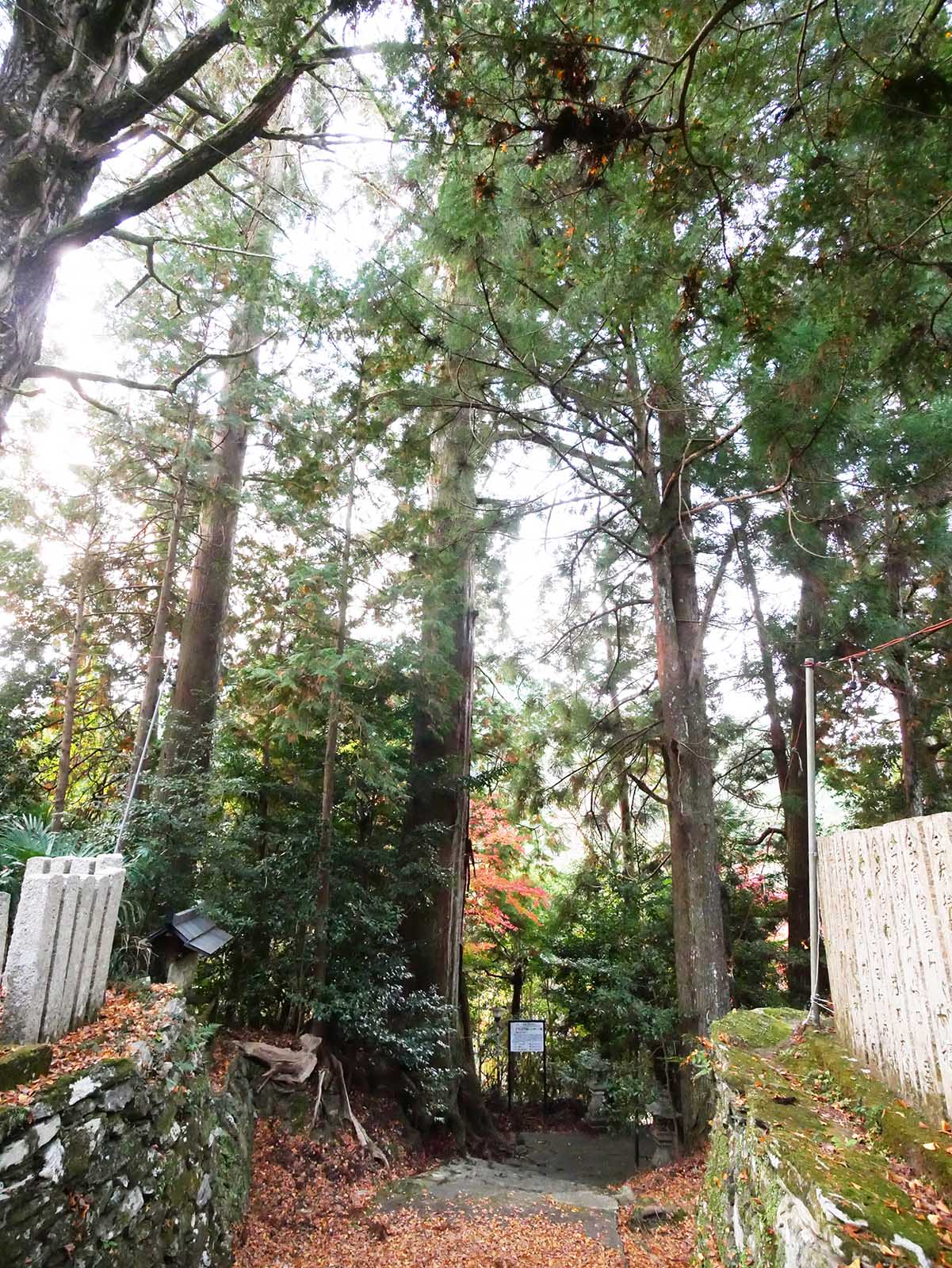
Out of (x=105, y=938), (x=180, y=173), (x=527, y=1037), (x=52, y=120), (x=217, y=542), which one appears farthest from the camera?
(x=527, y=1037)

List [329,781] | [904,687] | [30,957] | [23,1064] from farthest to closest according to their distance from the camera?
[904,687] < [329,781] < [30,957] < [23,1064]

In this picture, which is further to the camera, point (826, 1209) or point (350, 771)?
point (350, 771)

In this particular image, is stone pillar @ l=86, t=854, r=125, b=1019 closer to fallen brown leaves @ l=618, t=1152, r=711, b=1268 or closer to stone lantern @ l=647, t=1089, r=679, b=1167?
fallen brown leaves @ l=618, t=1152, r=711, b=1268

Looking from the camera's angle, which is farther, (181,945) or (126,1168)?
(181,945)

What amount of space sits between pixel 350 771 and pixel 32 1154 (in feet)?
15.1

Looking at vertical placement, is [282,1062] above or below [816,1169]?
below

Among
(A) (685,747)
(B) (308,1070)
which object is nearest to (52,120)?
(A) (685,747)

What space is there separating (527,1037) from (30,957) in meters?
7.74

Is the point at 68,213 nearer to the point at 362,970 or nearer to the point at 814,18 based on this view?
the point at 814,18

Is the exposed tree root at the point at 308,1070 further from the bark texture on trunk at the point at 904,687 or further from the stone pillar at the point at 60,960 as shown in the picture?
the bark texture on trunk at the point at 904,687

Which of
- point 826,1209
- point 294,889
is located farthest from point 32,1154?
point 294,889

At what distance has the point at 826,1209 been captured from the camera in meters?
2.10

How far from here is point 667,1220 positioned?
5113mm

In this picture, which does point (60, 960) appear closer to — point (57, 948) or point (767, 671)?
point (57, 948)
